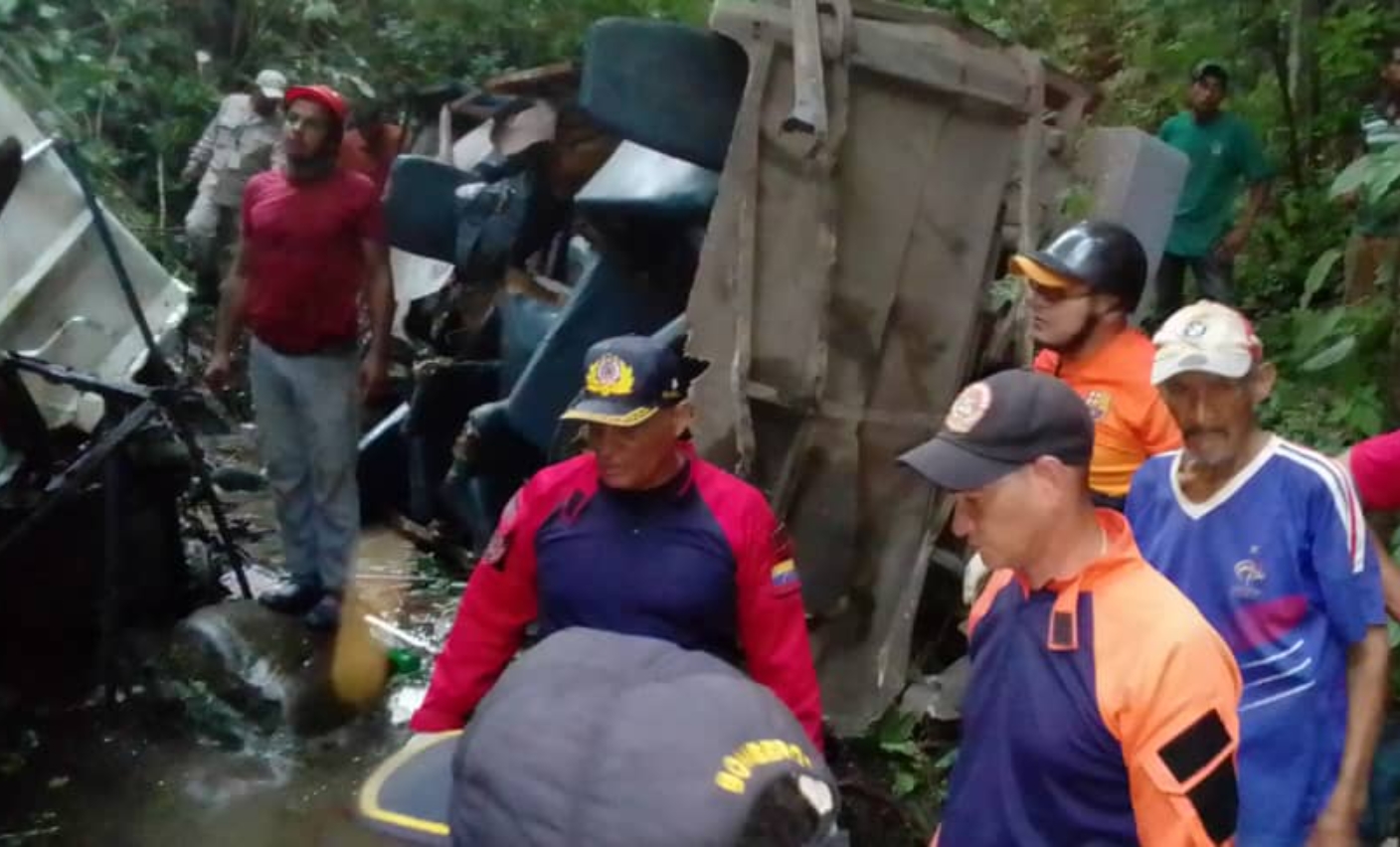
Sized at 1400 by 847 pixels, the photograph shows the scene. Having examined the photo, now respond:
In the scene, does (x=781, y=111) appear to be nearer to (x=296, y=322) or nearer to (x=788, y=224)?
(x=788, y=224)

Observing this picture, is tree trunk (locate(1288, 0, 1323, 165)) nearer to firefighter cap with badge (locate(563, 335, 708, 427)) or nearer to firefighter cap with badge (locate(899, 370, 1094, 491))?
firefighter cap with badge (locate(563, 335, 708, 427))

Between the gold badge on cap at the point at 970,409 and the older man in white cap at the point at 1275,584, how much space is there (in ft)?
2.66

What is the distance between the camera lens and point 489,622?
328 centimetres

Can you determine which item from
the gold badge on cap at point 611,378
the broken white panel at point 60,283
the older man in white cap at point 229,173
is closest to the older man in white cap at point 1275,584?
the gold badge on cap at point 611,378

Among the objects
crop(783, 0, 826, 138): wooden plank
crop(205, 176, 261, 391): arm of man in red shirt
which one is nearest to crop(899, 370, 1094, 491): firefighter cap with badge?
crop(783, 0, 826, 138): wooden plank

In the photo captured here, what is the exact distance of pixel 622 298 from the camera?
6129mm

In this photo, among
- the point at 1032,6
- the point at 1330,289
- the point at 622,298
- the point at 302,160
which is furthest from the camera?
the point at 1032,6

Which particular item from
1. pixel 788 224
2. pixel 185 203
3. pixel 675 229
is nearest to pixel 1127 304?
pixel 788 224

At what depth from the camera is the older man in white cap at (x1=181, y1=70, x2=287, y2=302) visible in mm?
10789

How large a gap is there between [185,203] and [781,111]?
9.14 metres

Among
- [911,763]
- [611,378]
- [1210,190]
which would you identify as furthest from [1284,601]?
[1210,190]

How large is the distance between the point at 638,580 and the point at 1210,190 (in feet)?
18.8

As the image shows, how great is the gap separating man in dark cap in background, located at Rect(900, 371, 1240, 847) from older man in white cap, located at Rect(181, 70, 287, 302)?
30.2ft

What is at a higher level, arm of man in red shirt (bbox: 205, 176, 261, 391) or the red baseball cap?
the red baseball cap
